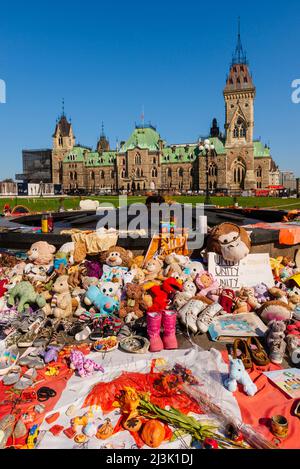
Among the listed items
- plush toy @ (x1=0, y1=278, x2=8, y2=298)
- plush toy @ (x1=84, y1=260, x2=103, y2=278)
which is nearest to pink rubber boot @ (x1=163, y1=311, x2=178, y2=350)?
plush toy @ (x1=84, y1=260, x2=103, y2=278)

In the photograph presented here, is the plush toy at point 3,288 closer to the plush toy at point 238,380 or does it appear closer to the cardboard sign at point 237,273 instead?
the cardboard sign at point 237,273

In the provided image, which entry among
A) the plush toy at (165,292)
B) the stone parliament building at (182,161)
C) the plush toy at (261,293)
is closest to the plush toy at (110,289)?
the plush toy at (165,292)

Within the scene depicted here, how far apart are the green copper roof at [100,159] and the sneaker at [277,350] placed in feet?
285

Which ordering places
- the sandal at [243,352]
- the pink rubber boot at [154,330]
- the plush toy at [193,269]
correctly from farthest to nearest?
the plush toy at [193,269], the pink rubber boot at [154,330], the sandal at [243,352]

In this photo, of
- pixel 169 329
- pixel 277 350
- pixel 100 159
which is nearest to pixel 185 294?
pixel 169 329

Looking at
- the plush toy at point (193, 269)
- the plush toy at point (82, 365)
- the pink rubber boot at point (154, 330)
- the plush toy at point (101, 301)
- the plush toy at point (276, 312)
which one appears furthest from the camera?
the plush toy at point (193, 269)

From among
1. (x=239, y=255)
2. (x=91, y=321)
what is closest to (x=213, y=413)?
(x=91, y=321)

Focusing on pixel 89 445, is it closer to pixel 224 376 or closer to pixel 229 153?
pixel 224 376

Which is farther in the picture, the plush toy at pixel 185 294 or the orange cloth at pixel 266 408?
the plush toy at pixel 185 294

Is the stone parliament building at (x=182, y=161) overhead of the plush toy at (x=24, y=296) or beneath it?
overhead

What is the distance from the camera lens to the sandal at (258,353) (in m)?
3.80

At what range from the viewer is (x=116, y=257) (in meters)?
5.89

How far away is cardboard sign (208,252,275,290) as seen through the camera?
589 cm

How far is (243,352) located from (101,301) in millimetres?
2307
